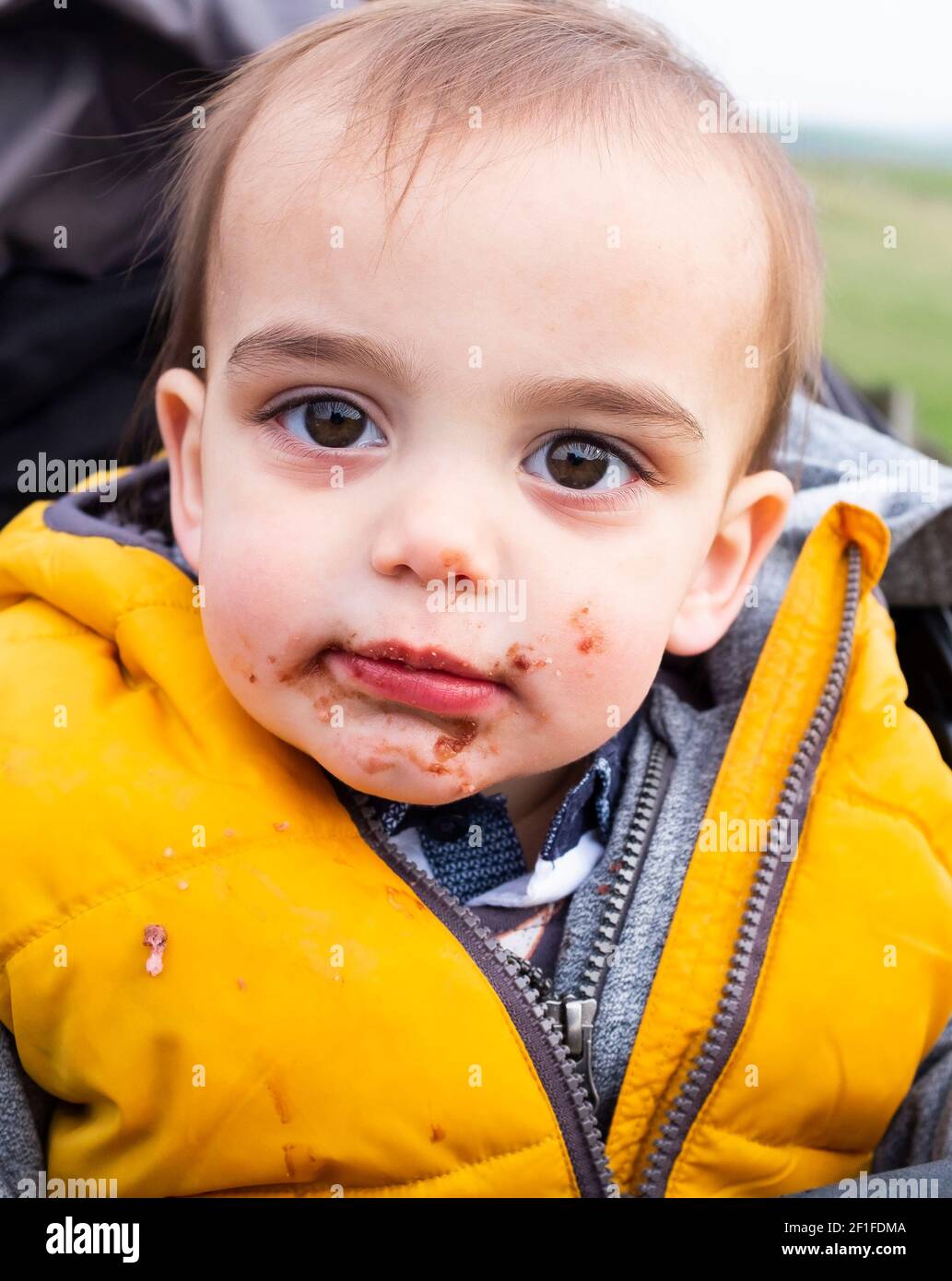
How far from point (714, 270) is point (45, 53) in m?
0.87

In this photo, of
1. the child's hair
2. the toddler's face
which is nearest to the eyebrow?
the toddler's face

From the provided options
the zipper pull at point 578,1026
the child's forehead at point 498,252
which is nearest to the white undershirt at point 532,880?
the zipper pull at point 578,1026

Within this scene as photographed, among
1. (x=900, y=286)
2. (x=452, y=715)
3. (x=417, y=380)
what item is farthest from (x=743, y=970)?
(x=900, y=286)

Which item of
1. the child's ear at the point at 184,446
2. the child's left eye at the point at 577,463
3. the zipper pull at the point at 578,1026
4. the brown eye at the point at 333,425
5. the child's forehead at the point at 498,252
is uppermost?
the child's forehead at the point at 498,252

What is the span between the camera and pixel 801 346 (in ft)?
4.16

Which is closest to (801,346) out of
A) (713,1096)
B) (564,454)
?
(564,454)

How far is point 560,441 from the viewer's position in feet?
3.23

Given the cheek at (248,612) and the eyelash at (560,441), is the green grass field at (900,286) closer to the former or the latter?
the eyelash at (560,441)

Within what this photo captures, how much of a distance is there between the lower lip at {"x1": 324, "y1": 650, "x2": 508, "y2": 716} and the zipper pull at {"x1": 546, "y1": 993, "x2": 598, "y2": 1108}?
0.99 feet

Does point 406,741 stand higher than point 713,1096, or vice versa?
point 406,741

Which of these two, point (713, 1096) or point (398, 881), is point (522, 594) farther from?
point (713, 1096)

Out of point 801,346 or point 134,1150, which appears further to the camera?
point 801,346

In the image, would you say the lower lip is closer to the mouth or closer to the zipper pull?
the mouth

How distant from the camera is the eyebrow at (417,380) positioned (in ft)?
3.08
